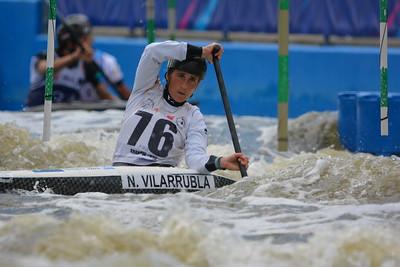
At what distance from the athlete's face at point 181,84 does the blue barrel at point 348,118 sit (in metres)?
3.10

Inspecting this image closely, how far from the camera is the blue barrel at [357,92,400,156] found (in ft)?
30.1

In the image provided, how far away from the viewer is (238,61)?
1451cm

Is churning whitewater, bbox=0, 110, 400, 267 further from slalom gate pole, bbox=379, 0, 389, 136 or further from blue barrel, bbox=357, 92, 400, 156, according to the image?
slalom gate pole, bbox=379, 0, 389, 136

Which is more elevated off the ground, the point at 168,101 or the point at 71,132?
the point at 168,101

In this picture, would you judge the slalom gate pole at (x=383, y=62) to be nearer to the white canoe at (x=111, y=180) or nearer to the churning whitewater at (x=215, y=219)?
the churning whitewater at (x=215, y=219)

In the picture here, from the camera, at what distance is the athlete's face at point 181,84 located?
23.0ft

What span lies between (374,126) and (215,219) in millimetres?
3838

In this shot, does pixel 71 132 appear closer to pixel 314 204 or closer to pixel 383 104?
pixel 383 104

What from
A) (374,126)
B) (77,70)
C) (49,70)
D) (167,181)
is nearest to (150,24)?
(77,70)

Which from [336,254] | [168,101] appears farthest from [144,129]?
[336,254]

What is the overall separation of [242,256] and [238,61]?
973 centimetres

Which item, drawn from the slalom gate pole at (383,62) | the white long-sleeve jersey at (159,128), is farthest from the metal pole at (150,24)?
the white long-sleeve jersey at (159,128)

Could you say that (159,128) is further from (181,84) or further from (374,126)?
(374,126)

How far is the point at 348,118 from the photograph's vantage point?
33.0 feet
